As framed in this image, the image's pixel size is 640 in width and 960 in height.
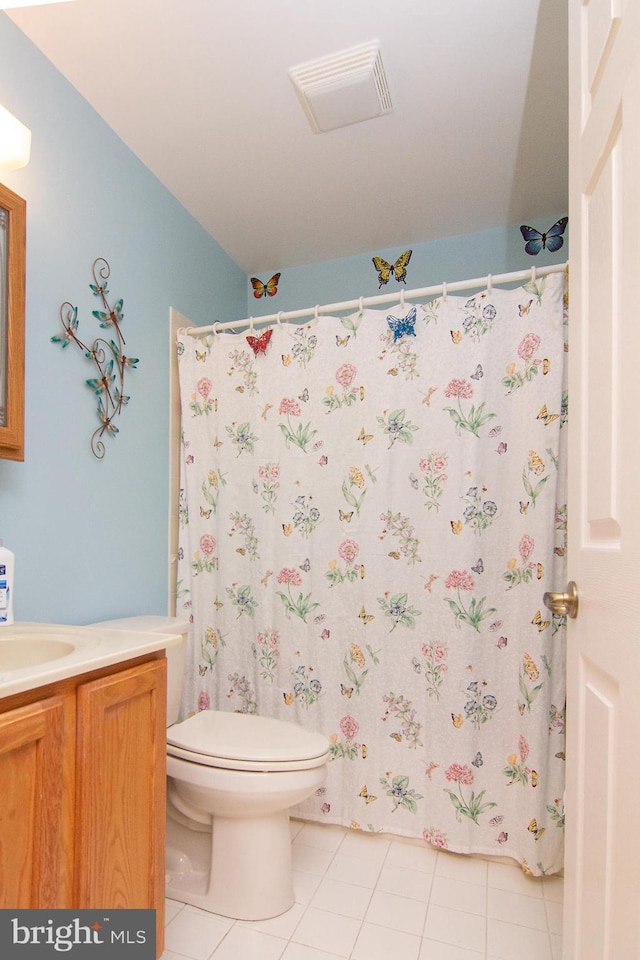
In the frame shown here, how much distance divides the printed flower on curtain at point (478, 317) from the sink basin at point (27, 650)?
147cm

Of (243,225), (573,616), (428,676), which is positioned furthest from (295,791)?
(243,225)

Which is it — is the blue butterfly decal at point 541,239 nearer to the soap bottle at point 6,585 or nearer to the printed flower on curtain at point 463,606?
the printed flower on curtain at point 463,606

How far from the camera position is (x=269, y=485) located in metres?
2.04

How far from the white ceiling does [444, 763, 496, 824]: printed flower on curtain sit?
2085 millimetres

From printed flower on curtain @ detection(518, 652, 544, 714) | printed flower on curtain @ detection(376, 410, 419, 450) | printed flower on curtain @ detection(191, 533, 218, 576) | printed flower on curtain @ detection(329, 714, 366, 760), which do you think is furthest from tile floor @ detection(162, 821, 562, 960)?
printed flower on curtain @ detection(376, 410, 419, 450)

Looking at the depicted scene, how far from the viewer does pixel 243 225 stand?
2.35 m

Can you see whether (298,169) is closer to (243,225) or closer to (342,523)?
(243,225)

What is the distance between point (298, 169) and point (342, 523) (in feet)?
4.26

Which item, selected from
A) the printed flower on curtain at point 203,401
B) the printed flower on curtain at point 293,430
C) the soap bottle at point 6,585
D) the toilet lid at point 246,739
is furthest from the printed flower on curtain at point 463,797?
the printed flower on curtain at point 203,401

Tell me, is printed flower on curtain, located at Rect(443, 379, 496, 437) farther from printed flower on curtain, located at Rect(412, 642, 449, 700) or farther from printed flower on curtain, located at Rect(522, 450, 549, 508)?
printed flower on curtain, located at Rect(412, 642, 449, 700)

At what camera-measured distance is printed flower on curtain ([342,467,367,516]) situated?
192 centimetres

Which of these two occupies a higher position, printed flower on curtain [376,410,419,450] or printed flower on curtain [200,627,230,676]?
printed flower on curtain [376,410,419,450]

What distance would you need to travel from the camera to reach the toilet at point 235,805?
1467 millimetres

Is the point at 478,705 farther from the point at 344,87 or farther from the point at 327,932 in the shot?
the point at 344,87
